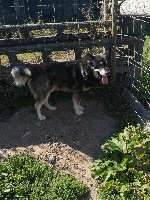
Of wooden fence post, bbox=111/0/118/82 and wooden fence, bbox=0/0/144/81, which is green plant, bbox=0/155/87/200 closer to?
wooden fence, bbox=0/0/144/81

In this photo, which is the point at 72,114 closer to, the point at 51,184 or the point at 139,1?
the point at 51,184

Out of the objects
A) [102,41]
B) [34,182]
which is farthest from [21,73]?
[34,182]

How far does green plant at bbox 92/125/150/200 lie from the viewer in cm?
423

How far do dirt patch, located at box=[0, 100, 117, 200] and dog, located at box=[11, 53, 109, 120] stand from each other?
0.25 meters

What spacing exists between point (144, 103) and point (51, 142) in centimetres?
219

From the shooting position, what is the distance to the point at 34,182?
14.8 ft

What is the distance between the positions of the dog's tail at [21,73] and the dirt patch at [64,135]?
0.84 metres

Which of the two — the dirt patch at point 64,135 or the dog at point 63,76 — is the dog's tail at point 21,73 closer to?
the dog at point 63,76

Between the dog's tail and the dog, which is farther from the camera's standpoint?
the dog

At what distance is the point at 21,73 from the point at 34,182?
1.92 meters

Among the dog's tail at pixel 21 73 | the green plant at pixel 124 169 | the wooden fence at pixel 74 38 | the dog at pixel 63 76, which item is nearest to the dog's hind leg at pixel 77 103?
the dog at pixel 63 76

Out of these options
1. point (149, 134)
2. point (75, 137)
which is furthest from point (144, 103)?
point (75, 137)

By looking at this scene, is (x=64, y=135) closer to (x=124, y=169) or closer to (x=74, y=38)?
(x=124, y=169)

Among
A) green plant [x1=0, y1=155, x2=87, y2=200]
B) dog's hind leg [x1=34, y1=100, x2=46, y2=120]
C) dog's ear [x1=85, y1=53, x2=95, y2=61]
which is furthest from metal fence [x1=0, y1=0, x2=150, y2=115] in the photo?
green plant [x1=0, y1=155, x2=87, y2=200]
